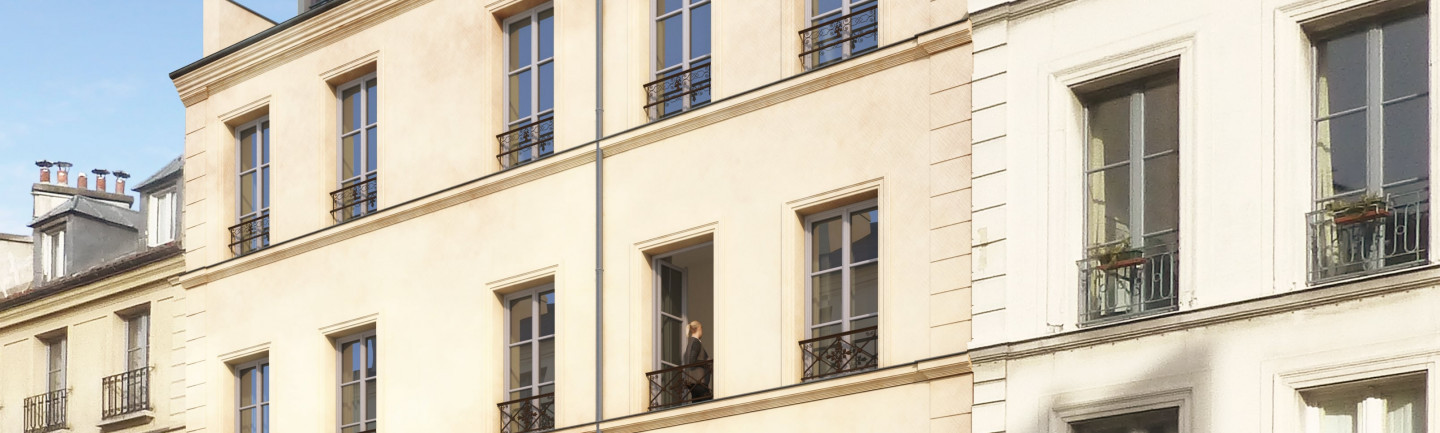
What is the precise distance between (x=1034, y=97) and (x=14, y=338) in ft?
56.9

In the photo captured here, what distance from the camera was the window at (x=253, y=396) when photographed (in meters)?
23.8

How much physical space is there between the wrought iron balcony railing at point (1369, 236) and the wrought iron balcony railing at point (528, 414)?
305 inches

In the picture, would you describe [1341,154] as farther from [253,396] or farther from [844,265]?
[253,396]

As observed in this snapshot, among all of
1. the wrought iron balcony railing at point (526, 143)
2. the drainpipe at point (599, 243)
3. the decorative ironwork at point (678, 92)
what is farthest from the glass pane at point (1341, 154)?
the wrought iron balcony railing at point (526, 143)

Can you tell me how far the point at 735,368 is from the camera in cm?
1909

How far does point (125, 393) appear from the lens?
27.4 metres

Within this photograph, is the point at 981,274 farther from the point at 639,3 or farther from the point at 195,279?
the point at 195,279

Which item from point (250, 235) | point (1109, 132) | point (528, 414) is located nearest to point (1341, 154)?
point (1109, 132)

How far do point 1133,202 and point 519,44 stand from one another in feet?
24.4

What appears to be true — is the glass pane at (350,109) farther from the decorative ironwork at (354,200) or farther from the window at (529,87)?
the window at (529,87)

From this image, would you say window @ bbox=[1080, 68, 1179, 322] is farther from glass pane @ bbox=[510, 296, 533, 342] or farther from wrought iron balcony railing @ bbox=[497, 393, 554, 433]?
glass pane @ bbox=[510, 296, 533, 342]

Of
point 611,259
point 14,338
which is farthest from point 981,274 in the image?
point 14,338

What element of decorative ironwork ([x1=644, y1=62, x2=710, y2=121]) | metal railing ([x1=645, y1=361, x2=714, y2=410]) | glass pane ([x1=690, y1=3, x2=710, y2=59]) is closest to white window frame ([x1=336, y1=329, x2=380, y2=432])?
metal railing ([x1=645, y1=361, x2=714, y2=410])

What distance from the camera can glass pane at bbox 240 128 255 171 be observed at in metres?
24.8
